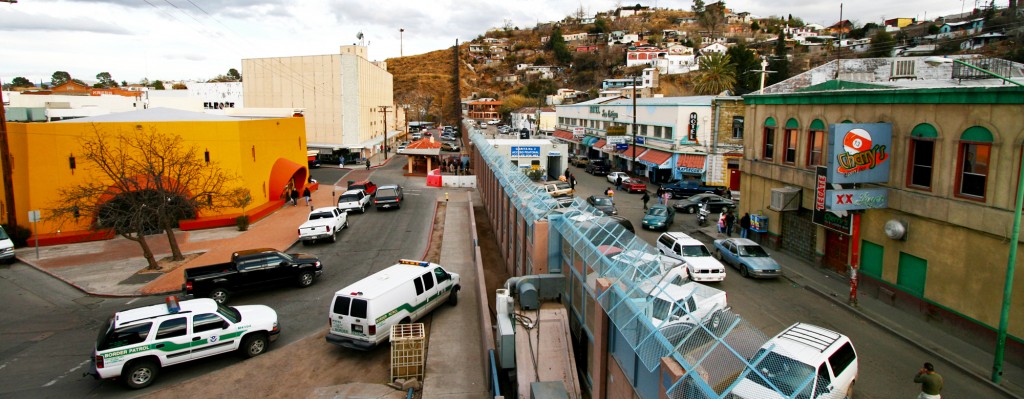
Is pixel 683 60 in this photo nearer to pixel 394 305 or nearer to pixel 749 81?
pixel 749 81

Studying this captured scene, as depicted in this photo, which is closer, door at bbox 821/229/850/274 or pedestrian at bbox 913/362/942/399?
pedestrian at bbox 913/362/942/399

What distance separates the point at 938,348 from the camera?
15078 mm

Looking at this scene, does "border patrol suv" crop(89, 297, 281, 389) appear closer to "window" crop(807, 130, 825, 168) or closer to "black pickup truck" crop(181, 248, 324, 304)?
"black pickup truck" crop(181, 248, 324, 304)

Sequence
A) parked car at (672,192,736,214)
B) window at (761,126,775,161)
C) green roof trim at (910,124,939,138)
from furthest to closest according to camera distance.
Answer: parked car at (672,192,736,214)
window at (761,126,775,161)
green roof trim at (910,124,939,138)

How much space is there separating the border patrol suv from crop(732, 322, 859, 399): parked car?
11701 millimetres

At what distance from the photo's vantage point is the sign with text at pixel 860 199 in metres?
18.6

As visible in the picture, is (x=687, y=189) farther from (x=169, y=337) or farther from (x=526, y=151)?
(x=169, y=337)

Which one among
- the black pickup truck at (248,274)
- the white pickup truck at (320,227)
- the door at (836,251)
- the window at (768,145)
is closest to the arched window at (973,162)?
the door at (836,251)

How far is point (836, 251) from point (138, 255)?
28.0 m

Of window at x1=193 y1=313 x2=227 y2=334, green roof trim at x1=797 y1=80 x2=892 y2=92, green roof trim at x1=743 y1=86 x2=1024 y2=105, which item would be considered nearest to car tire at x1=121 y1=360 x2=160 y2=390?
window at x1=193 y1=313 x2=227 y2=334

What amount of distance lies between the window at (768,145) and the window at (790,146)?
972mm

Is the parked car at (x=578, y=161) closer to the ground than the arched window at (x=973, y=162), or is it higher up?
closer to the ground

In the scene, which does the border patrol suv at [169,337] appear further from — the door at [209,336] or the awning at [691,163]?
A: the awning at [691,163]

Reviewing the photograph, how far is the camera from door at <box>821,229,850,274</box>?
21.1 m
